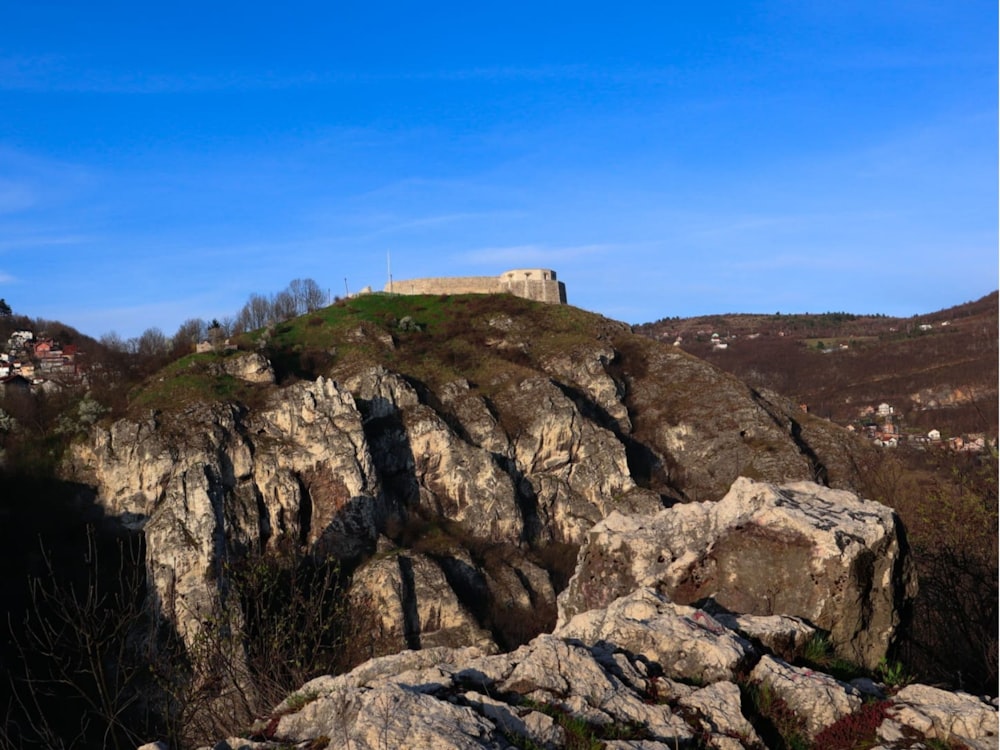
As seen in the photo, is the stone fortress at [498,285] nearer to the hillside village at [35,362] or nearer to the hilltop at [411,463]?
the hilltop at [411,463]

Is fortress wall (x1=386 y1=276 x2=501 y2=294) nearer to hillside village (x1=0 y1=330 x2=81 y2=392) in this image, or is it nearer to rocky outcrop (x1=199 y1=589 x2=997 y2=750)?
hillside village (x1=0 y1=330 x2=81 y2=392)

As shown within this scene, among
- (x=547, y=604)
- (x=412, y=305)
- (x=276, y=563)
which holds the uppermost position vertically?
(x=412, y=305)

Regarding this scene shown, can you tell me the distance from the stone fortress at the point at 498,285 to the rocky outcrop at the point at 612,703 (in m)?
89.9

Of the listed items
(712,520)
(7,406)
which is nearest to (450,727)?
(712,520)

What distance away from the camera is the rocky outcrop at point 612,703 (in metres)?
8.21

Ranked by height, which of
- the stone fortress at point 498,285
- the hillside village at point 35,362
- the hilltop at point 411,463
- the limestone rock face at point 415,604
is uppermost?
the stone fortress at point 498,285

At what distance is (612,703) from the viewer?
351 inches

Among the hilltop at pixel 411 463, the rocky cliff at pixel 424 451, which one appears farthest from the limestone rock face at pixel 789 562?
the rocky cliff at pixel 424 451

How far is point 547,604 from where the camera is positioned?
60188 millimetres

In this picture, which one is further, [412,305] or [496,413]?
[412,305]

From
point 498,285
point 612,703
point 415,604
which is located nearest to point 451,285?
point 498,285

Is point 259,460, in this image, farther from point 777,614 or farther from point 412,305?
point 777,614

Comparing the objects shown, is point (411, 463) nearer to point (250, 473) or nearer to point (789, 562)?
point (250, 473)

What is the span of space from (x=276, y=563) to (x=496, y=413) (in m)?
25.1
